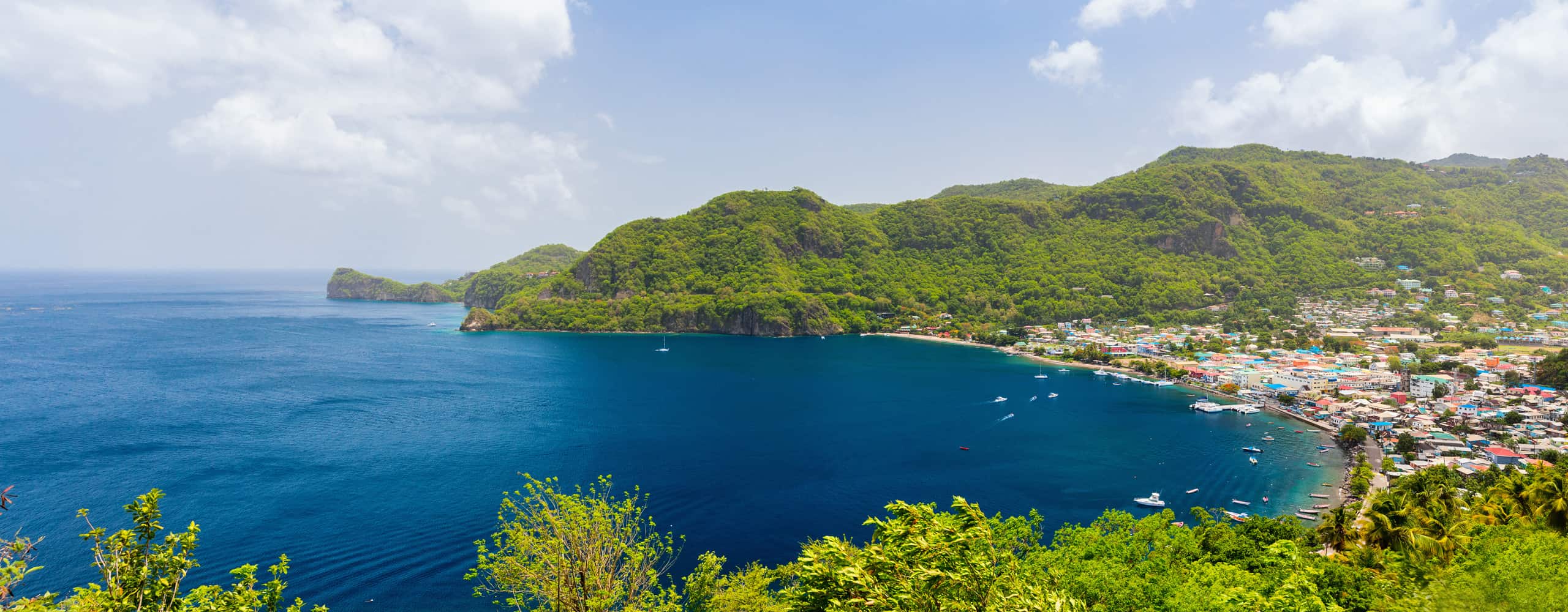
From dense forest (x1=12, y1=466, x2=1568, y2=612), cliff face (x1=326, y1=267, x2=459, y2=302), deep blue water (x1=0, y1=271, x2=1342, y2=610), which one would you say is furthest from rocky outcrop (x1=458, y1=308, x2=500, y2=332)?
dense forest (x1=12, y1=466, x2=1568, y2=612)

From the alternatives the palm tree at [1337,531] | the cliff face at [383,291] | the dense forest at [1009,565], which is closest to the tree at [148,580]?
the dense forest at [1009,565]

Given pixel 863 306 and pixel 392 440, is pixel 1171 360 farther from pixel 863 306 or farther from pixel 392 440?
pixel 392 440

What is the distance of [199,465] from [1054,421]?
59.4 m

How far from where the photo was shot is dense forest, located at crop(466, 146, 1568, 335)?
118 meters

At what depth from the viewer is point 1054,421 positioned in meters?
55.3

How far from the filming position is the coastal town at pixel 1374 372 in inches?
1778

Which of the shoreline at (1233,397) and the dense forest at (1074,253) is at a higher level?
the dense forest at (1074,253)

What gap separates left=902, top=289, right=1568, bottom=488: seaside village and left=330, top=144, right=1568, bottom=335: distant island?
1279 cm

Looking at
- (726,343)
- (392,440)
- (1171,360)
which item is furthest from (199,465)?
(1171,360)

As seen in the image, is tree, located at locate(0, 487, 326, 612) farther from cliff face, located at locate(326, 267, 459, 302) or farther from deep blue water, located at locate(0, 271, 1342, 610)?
cliff face, located at locate(326, 267, 459, 302)

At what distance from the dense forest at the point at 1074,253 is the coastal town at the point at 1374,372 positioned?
1201 cm

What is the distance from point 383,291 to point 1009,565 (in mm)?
219785

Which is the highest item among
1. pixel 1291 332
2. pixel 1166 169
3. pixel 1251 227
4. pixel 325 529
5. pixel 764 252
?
pixel 1166 169

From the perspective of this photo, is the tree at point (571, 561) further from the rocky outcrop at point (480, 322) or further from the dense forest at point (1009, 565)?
the rocky outcrop at point (480, 322)
